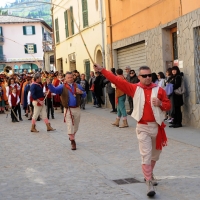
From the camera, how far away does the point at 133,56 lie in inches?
779

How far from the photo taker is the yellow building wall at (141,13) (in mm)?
14602

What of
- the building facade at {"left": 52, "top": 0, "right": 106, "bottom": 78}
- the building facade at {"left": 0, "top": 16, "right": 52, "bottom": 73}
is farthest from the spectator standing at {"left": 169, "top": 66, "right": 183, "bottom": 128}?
Result: the building facade at {"left": 0, "top": 16, "right": 52, "bottom": 73}

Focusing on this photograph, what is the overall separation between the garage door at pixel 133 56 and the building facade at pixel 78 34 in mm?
1730

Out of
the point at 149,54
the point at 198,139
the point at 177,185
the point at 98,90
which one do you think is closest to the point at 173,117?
the point at 198,139

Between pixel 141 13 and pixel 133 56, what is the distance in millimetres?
2416

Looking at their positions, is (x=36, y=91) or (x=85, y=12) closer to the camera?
(x=36, y=91)

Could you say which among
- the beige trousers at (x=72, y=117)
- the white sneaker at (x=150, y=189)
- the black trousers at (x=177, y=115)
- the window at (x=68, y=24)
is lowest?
the white sneaker at (x=150, y=189)

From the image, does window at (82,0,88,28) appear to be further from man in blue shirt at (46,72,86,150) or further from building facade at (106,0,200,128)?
man in blue shirt at (46,72,86,150)

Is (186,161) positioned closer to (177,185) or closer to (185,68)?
(177,185)

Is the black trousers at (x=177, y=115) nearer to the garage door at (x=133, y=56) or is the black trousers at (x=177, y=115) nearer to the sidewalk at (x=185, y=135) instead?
the sidewalk at (x=185, y=135)

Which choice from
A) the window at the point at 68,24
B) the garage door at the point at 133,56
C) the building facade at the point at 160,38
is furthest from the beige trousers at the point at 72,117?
the window at the point at 68,24

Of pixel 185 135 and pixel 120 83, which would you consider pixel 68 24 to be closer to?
pixel 185 135

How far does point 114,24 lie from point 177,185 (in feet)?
49.0

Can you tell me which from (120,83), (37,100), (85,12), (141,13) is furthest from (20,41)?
(120,83)
